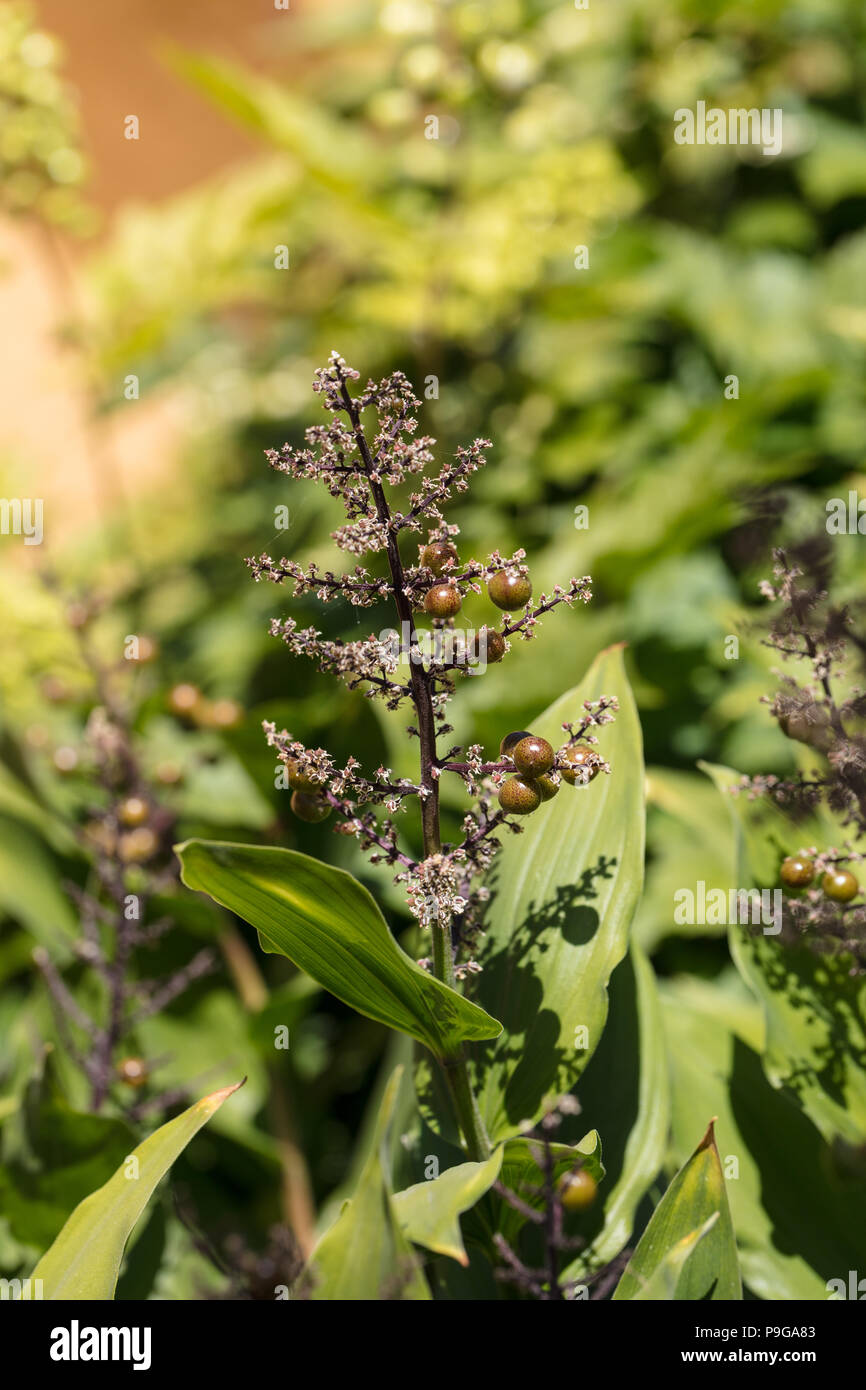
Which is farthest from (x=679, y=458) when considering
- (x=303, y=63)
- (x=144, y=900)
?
(x=303, y=63)

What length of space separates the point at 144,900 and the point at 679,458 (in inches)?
31.8

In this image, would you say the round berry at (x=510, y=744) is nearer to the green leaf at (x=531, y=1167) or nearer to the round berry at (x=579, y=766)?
the round berry at (x=579, y=766)

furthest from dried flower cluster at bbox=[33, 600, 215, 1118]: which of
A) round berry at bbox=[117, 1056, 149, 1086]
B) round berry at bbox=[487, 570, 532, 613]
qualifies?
round berry at bbox=[487, 570, 532, 613]

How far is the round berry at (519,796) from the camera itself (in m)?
0.40

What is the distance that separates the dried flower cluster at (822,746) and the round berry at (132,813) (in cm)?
39

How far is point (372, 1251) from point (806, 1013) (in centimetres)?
26

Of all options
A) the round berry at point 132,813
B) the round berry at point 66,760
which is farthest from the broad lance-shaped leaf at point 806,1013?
the round berry at point 66,760

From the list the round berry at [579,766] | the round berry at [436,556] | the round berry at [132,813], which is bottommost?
→ the round berry at [132,813]

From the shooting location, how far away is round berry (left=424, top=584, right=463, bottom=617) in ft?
1.28

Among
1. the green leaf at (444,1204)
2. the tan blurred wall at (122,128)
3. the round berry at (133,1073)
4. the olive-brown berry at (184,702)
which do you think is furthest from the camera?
the tan blurred wall at (122,128)

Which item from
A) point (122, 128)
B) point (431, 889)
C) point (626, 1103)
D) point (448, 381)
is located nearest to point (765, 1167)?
point (626, 1103)

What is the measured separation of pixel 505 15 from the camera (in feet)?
4.64

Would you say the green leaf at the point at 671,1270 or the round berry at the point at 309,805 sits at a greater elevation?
the round berry at the point at 309,805

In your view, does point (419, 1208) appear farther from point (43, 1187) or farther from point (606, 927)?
point (43, 1187)
